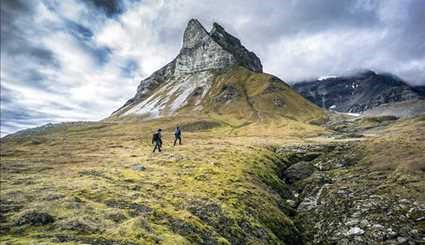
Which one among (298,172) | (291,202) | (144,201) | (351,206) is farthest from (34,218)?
(298,172)

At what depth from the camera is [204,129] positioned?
177250 millimetres

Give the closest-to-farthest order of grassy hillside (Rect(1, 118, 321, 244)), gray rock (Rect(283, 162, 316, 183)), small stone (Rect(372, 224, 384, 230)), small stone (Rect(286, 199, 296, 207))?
grassy hillside (Rect(1, 118, 321, 244)), small stone (Rect(372, 224, 384, 230)), small stone (Rect(286, 199, 296, 207)), gray rock (Rect(283, 162, 316, 183))

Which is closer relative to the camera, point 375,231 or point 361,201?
point 375,231

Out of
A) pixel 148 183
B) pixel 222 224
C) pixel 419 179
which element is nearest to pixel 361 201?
pixel 419 179

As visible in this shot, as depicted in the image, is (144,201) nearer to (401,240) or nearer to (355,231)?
(355,231)

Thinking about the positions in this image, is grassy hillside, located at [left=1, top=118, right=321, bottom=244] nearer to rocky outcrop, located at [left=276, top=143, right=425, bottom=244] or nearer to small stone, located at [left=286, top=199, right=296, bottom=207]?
small stone, located at [left=286, top=199, right=296, bottom=207]

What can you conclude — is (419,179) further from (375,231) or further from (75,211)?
(75,211)

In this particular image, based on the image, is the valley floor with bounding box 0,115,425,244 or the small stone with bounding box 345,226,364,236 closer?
the valley floor with bounding box 0,115,425,244

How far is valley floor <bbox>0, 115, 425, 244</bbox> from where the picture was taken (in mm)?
22672

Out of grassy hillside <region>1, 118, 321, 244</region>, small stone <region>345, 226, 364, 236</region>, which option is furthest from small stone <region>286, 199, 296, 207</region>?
small stone <region>345, 226, 364, 236</region>

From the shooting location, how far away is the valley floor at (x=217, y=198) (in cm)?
2267

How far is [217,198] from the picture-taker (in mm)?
32438

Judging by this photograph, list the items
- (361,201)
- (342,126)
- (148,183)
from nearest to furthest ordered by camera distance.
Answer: (148,183)
(361,201)
(342,126)

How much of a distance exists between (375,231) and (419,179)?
11.7 meters
